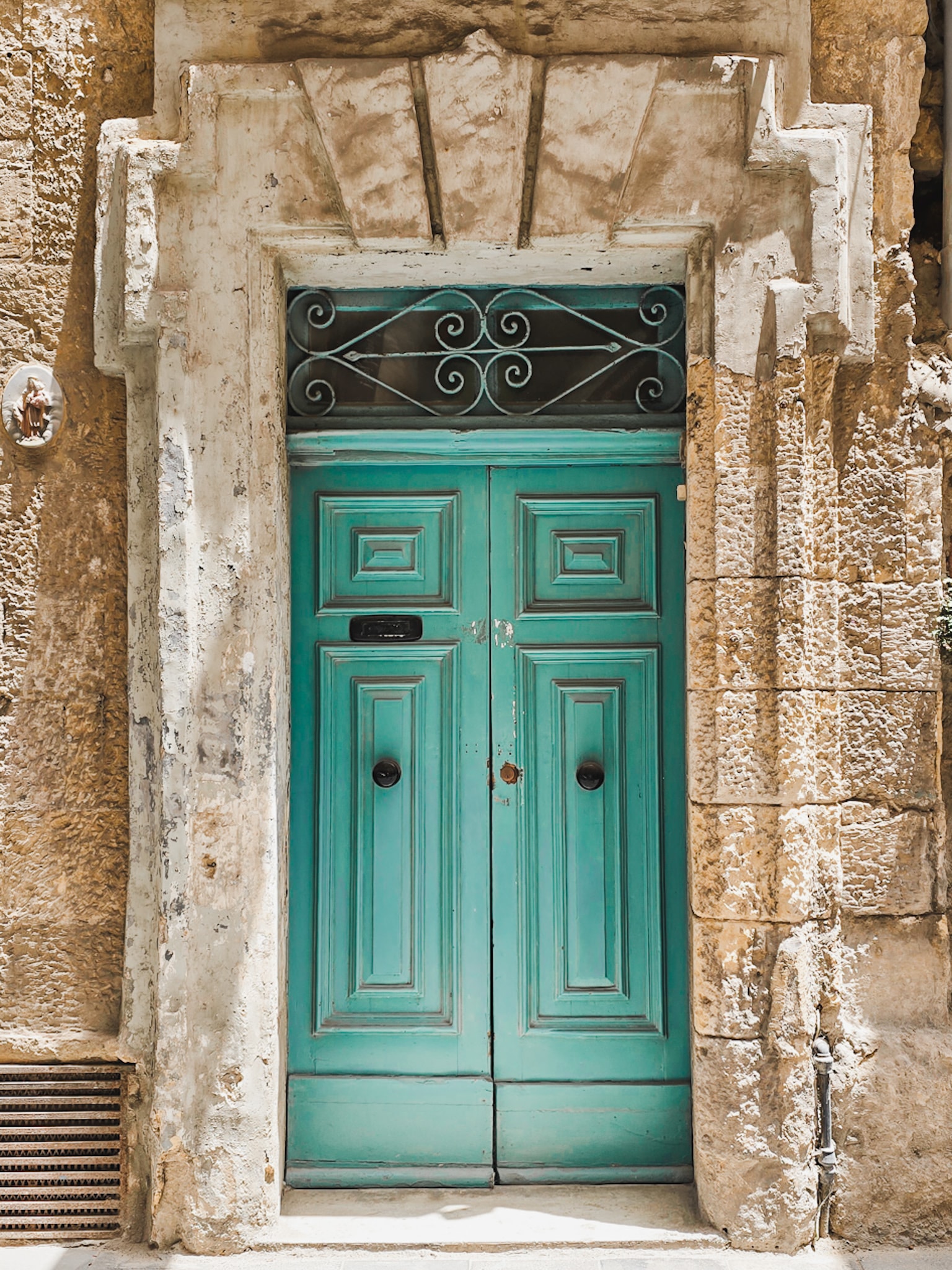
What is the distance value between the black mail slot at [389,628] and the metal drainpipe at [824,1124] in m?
1.76

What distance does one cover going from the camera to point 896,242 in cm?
→ 334

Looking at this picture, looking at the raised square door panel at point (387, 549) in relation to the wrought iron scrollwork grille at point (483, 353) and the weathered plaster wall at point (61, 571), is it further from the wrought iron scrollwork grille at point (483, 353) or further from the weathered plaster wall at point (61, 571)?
the weathered plaster wall at point (61, 571)

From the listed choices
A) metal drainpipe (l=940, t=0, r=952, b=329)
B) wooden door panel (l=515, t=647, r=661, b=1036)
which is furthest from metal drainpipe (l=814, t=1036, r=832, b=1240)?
metal drainpipe (l=940, t=0, r=952, b=329)

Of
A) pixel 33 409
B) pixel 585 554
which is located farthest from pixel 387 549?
pixel 33 409

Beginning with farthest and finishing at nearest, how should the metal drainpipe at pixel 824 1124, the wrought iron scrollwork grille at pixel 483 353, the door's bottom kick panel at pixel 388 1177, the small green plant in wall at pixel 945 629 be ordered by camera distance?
1. the wrought iron scrollwork grille at pixel 483 353
2. the door's bottom kick panel at pixel 388 1177
3. the small green plant in wall at pixel 945 629
4. the metal drainpipe at pixel 824 1124

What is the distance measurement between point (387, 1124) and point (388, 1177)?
0.16 m

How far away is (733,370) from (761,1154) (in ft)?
7.62

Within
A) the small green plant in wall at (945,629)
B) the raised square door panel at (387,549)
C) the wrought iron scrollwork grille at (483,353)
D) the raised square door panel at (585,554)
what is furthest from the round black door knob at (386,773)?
the small green plant in wall at (945,629)

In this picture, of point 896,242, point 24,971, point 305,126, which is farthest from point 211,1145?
point 896,242

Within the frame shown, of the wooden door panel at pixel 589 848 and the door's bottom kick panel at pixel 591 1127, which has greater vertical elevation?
the wooden door panel at pixel 589 848

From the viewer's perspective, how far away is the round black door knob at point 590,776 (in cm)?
348

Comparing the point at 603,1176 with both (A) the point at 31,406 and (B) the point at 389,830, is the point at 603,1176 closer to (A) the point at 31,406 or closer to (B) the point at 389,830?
(B) the point at 389,830

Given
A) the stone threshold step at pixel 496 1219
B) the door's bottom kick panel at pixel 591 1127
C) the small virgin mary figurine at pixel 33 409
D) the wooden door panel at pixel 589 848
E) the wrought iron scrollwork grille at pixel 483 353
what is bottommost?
the stone threshold step at pixel 496 1219

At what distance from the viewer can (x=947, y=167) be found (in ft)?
11.3
